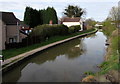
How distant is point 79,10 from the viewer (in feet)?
222

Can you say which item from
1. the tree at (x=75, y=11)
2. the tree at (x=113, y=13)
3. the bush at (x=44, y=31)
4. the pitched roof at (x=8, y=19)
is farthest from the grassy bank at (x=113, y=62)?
the tree at (x=75, y=11)

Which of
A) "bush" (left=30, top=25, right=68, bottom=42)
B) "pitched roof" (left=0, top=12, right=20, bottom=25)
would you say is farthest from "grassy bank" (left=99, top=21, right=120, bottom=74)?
"bush" (left=30, top=25, right=68, bottom=42)

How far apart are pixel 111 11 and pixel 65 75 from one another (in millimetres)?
→ 31310

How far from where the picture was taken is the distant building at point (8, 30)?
1642 centimetres

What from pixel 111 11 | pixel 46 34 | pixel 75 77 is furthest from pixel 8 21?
pixel 111 11

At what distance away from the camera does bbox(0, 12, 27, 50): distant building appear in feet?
53.9

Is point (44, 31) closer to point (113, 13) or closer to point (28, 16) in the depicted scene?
point (28, 16)

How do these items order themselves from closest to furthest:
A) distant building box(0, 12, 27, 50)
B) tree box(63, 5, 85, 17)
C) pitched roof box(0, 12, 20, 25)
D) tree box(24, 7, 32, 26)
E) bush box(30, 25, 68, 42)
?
distant building box(0, 12, 27, 50)
pitched roof box(0, 12, 20, 25)
bush box(30, 25, 68, 42)
tree box(24, 7, 32, 26)
tree box(63, 5, 85, 17)

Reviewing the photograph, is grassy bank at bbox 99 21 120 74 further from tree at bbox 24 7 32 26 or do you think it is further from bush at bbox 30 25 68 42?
tree at bbox 24 7 32 26

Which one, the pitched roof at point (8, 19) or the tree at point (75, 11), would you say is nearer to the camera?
the pitched roof at point (8, 19)

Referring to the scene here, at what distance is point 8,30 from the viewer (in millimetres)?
17891

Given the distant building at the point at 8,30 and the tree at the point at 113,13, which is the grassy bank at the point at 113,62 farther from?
the tree at the point at 113,13

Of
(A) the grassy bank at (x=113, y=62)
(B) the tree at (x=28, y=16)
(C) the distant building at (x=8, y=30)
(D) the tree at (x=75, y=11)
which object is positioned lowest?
(A) the grassy bank at (x=113, y=62)

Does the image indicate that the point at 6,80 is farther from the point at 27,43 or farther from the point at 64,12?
the point at 64,12
